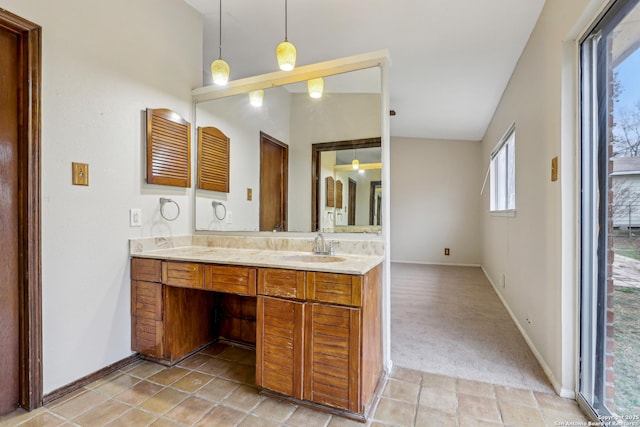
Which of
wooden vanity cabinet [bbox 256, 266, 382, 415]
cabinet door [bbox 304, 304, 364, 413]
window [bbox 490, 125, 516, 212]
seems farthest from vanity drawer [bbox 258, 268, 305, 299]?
window [bbox 490, 125, 516, 212]

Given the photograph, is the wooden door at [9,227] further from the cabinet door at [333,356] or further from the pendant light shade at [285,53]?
the cabinet door at [333,356]

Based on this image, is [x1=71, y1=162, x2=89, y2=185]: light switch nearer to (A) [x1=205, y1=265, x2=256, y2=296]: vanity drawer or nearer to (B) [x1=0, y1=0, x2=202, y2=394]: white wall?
(B) [x1=0, y1=0, x2=202, y2=394]: white wall

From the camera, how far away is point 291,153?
246 cm

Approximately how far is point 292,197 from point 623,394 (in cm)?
213

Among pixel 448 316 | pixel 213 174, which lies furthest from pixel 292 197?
pixel 448 316

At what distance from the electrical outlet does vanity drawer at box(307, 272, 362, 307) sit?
1.38m

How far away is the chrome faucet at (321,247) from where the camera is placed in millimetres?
2082

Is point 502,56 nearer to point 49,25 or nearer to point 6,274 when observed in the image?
point 49,25

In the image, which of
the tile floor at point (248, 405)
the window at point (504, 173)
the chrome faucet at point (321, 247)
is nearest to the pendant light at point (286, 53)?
the chrome faucet at point (321, 247)

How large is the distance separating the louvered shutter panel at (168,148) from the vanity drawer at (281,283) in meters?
1.20

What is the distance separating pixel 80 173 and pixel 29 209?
33 centimetres

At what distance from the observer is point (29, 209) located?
1584mm

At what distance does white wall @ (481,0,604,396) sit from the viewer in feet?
5.49

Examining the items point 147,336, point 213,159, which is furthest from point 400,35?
point 147,336
